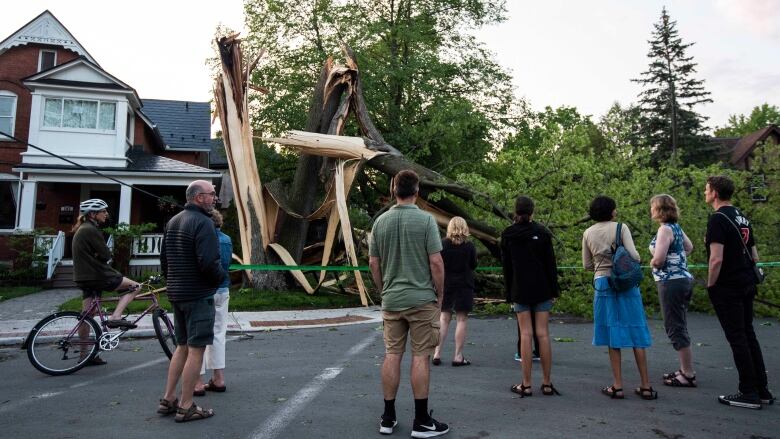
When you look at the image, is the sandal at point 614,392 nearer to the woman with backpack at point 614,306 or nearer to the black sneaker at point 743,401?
the woman with backpack at point 614,306

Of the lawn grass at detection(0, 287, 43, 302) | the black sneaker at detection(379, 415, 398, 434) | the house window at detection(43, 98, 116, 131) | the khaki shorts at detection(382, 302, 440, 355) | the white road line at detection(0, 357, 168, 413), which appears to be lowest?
the lawn grass at detection(0, 287, 43, 302)

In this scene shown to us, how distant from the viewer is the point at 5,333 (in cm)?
812

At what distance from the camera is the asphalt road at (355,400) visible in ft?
12.7

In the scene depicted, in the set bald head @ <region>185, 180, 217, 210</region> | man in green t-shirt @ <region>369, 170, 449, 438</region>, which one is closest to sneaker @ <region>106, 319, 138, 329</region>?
bald head @ <region>185, 180, 217, 210</region>

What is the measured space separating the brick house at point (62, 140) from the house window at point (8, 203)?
31 mm

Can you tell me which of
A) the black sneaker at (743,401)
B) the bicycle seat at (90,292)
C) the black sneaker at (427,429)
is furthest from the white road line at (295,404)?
the black sneaker at (743,401)

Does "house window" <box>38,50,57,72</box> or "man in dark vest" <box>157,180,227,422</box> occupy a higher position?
"house window" <box>38,50,57,72</box>

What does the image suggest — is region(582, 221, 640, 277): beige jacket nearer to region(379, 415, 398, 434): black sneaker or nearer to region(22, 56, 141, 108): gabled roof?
region(379, 415, 398, 434): black sneaker

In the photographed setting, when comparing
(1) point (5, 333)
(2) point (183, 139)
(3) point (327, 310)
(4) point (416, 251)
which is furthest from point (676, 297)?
(2) point (183, 139)

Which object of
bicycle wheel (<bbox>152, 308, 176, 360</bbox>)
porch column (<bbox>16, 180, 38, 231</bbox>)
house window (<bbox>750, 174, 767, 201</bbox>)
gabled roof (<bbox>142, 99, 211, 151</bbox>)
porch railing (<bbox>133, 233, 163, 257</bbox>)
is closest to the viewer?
bicycle wheel (<bbox>152, 308, 176, 360</bbox>)

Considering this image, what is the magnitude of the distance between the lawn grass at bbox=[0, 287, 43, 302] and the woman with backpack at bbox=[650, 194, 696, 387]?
14.1 metres

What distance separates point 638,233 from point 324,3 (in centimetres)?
1665

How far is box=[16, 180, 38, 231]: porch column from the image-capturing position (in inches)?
718

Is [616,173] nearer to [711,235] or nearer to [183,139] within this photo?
[711,235]
